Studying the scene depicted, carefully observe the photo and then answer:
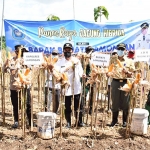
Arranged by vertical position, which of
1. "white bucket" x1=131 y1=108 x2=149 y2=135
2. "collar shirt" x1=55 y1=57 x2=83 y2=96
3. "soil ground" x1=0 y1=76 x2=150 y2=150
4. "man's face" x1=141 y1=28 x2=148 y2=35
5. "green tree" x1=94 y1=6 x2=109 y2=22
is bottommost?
"soil ground" x1=0 y1=76 x2=150 y2=150

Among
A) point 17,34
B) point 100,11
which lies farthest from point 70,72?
point 100,11

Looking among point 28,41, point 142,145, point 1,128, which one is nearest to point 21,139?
point 1,128

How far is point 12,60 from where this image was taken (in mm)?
4848

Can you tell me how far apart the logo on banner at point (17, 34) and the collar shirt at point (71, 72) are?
282 centimetres

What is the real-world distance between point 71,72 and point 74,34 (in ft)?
9.92

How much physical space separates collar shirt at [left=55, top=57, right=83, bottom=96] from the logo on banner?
2.82 m

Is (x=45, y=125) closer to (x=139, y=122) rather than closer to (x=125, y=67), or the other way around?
(x=139, y=122)

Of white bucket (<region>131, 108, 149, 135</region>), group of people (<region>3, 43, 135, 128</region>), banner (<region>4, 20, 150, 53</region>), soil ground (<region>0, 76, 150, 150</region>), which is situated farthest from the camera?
banner (<region>4, 20, 150, 53</region>)

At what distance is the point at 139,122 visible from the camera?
480 cm

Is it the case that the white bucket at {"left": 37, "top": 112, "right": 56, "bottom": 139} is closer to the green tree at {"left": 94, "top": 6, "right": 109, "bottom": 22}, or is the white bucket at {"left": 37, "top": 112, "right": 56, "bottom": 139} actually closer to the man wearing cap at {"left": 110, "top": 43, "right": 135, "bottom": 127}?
the man wearing cap at {"left": 110, "top": 43, "right": 135, "bottom": 127}

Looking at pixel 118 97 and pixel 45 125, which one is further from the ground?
pixel 118 97

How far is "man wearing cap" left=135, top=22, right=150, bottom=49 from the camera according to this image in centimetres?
765

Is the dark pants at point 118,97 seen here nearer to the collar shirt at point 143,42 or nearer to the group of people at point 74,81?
the group of people at point 74,81

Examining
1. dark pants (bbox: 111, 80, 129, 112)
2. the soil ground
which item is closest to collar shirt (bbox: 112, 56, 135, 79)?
dark pants (bbox: 111, 80, 129, 112)
